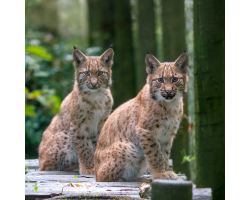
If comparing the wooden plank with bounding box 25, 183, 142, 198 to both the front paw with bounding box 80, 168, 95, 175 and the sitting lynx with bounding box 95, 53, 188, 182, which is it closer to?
the sitting lynx with bounding box 95, 53, 188, 182

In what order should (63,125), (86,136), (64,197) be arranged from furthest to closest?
(63,125), (86,136), (64,197)

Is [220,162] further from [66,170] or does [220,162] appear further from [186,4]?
[186,4]

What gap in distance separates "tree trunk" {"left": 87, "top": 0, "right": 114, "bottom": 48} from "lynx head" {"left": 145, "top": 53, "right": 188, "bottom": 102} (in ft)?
24.3

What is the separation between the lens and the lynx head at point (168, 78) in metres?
4.05

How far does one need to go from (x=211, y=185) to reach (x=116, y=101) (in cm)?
744

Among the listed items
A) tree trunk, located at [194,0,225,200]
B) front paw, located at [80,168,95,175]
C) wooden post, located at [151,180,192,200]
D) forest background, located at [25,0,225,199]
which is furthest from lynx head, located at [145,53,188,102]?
front paw, located at [80,168,95,175]

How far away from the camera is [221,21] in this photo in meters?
3.66

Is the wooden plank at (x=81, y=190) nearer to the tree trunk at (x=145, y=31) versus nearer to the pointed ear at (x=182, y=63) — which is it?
the pointed ear at (x=182, y=63)

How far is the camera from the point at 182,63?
4121 millimetres

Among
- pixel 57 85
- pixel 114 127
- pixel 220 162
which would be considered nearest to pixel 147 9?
pixel 57 85

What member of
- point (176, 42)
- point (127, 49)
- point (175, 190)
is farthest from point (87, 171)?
point (127, 49)

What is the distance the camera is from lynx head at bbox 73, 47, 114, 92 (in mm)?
5043

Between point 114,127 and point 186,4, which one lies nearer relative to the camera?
point 114,127

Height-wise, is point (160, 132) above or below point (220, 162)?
above
